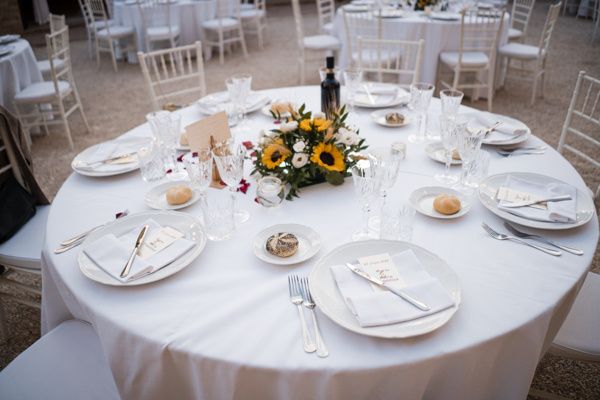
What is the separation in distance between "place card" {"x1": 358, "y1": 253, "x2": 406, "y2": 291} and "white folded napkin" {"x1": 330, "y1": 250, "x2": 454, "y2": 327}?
1cm

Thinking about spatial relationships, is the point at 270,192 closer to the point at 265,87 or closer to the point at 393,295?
the point at 393,295

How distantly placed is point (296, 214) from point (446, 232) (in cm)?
43

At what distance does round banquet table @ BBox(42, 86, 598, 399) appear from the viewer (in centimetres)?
86

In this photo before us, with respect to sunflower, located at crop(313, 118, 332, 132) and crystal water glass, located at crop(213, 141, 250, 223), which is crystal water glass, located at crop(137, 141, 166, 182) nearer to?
crystal water glass, located at crop(213, 141, 250, 223)

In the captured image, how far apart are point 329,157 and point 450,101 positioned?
60 cm

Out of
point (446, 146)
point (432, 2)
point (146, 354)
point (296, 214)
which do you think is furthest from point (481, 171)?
point (432, 2)

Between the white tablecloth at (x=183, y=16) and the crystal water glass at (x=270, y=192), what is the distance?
5.48 metres

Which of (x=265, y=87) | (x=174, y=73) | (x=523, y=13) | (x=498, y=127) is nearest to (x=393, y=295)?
(x=498, y=127)

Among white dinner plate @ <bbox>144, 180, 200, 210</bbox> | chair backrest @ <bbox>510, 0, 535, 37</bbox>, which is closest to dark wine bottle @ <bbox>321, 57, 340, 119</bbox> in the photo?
white dinner plate @ <bbox>144, 180, 200, 210</bbox>

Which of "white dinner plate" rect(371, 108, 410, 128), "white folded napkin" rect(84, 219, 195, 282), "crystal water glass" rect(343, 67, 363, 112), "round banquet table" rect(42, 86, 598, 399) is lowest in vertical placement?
"round banquet table" rect(42, 86, 598, 399)

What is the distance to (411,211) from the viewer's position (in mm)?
1166

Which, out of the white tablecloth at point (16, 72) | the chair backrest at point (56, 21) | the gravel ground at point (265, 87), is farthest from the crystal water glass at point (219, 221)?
the chair backrest at point (56, 21)

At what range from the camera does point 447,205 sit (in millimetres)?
1268

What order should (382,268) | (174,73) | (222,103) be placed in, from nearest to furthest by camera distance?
(382,268)
(222,103)
(174,73)
